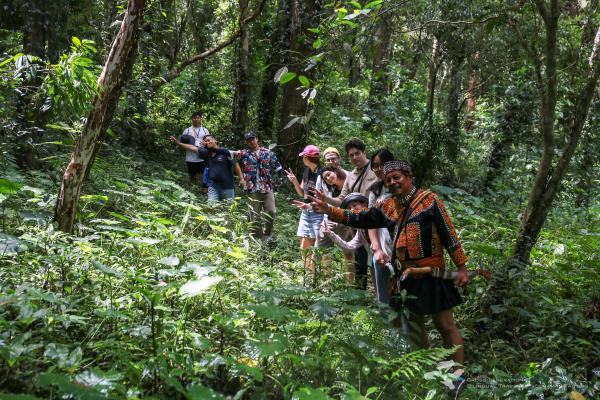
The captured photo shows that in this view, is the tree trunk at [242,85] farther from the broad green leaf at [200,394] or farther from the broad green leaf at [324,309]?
the broad green leaf at [200,394]

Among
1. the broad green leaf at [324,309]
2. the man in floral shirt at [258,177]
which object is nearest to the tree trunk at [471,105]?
the man in floral shirt at [258,177]

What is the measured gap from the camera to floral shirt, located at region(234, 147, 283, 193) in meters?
8.30

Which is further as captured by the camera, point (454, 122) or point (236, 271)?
point (454, 122)

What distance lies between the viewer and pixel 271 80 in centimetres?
1369

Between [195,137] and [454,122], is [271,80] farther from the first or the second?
[454,122]

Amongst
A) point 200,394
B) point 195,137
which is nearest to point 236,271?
point 200,394

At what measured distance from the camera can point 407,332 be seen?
4.34m

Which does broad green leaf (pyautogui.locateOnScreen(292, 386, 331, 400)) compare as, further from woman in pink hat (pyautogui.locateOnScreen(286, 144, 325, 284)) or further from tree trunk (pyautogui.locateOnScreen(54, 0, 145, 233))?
woman in pink hat (pyautogui.locateOnScreen(286, 144, 325, 284))

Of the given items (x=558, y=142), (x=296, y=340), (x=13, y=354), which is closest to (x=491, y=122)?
(x=558, y=142)

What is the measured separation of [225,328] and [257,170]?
200 inches

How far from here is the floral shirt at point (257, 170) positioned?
8305mm

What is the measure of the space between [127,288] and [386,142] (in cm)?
1079

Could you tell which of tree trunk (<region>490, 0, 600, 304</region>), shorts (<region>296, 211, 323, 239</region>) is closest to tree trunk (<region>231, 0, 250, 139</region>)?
shorts (<region>296, 211, 323, 239</region>)

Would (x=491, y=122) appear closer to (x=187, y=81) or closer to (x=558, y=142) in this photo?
(x=558, y=142)
